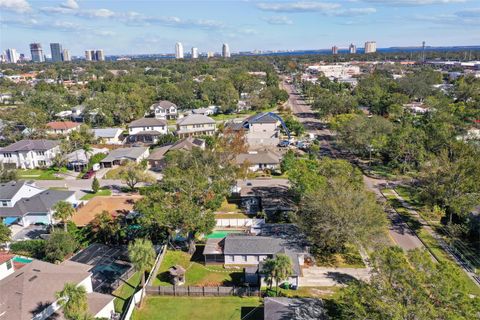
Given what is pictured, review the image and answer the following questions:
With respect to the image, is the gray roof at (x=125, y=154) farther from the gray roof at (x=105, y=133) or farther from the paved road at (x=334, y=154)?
the paved road at (x=334, y=154)

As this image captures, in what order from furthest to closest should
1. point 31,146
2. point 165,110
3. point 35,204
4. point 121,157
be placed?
point 165,110, point 31,146, point 121,157, point 35,204

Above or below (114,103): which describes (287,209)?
below

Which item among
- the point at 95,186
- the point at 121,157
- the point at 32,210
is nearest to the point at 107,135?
the point at 121,157

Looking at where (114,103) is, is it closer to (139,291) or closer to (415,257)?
(139,291)

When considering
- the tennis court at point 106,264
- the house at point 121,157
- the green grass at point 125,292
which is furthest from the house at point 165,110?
the green grass at point 125,292

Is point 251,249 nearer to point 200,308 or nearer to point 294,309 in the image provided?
point 200,308

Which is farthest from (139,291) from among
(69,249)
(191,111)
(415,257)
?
(191,111)

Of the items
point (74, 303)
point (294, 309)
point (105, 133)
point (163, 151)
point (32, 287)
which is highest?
point (105, 133)

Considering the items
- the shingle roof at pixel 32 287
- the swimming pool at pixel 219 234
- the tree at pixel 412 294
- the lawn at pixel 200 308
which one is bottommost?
the lawn at pixel 200 308
